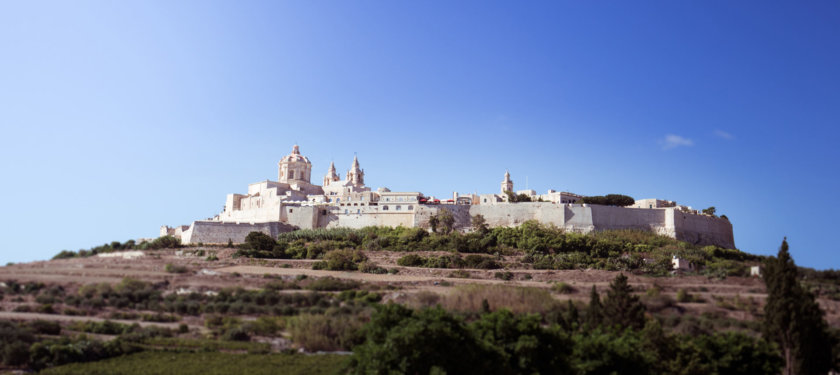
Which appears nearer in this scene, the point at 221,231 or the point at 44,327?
the point at 44,327

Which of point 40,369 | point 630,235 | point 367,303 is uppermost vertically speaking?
point 630,235

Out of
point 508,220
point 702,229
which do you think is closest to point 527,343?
point 508,220

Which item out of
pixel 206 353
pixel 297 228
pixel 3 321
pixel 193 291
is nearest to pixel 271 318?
pixel 206 353

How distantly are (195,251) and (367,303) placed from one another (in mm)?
16875

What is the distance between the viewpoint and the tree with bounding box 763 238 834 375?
19.3 m

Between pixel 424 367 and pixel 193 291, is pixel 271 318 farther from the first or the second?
pixel 424 367

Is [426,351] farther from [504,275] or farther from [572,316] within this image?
[504,275]

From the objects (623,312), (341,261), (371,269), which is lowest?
(623,312)

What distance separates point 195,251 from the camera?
37719mm

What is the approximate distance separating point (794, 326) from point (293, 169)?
45437mm

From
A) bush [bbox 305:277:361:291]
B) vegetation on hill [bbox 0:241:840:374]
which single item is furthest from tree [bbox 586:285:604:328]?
bush [bbox 305:277:361:291]

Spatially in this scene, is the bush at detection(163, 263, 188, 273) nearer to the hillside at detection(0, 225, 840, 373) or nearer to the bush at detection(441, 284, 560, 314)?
the hillside at detection(0, 225, 840, 373)

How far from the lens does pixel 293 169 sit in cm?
5884

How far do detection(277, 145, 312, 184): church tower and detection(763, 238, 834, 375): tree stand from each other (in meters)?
43.5
